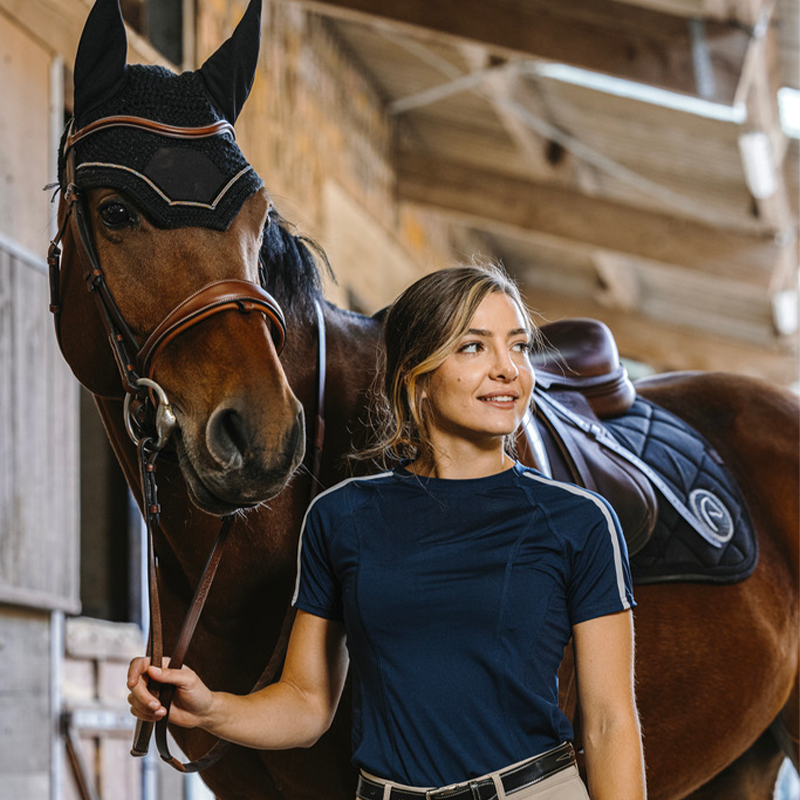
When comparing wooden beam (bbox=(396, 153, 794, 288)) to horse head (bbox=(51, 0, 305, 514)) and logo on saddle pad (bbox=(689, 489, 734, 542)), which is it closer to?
logo on saddle pad (bbox=(689, 489, 734, 542))

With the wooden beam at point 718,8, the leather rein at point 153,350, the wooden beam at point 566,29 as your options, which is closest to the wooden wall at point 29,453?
the wooden beam at point 566,29

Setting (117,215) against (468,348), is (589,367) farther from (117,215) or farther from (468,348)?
(117,215)

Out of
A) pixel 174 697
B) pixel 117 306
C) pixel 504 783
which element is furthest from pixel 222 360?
pixel 504 783

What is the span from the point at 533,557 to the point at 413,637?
0.59 ft

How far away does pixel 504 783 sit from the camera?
136 cm

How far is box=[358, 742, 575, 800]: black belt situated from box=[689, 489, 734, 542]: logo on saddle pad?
105 centimetres

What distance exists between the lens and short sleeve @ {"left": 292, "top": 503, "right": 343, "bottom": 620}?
1568 millimetres

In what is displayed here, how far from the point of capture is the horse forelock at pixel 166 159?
65.3 inches

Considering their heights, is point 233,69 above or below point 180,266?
above

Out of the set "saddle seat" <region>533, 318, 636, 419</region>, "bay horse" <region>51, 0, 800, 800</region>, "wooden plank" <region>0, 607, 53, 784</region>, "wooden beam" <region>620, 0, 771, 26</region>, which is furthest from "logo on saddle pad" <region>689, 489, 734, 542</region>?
"wooden beam" <region>620, 0, 771, 26</region>

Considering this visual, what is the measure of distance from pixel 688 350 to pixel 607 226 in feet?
11.2

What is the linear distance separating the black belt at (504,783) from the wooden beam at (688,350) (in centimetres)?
981

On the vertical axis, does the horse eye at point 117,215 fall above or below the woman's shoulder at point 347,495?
above

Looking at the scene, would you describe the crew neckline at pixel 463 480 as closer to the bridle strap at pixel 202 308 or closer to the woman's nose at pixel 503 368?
the woman's nose at pixel 503 368
